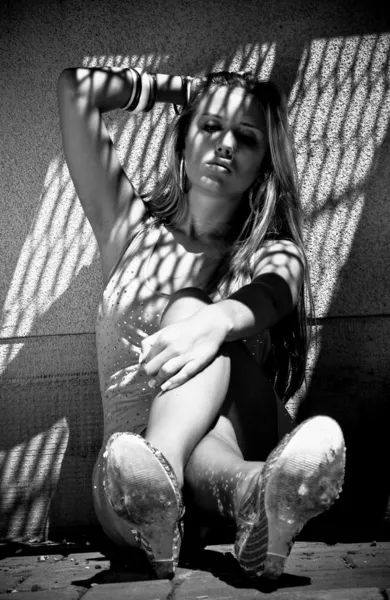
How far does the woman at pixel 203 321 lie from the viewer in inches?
57.8

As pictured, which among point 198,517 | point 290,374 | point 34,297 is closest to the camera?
point 198,517

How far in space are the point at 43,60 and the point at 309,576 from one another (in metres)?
2.25

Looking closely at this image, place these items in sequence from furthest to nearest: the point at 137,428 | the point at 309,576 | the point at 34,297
Result: the point at 34,297 < the point at 137,428 < the point at 309,576

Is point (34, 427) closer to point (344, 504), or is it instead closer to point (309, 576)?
point (344, 504)

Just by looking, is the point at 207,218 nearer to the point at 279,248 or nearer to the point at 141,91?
the point at 279,248

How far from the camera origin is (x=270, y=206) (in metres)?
2.56

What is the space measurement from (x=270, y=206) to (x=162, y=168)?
598 millimetres

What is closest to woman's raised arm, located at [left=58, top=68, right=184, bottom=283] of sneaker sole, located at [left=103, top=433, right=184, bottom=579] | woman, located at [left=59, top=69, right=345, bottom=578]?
woman, located at [left=59, top=69, right=345, bottom=578]

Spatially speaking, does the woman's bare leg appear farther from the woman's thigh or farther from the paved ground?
the paved ground

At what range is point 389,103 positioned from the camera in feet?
9.65

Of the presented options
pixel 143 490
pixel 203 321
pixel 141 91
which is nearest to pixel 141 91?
pixel 141 91

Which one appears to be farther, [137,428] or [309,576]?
[137,428]

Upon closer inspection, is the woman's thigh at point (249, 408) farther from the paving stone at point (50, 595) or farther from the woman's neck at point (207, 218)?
the woman's neck at point (207, 218)

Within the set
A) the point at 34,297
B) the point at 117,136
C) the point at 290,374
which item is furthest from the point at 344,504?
the point at 117,136
